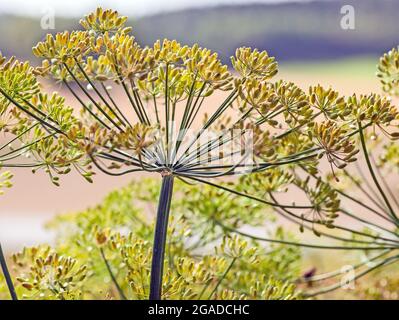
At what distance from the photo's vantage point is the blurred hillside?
33.0 feet

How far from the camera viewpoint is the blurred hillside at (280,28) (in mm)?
10055

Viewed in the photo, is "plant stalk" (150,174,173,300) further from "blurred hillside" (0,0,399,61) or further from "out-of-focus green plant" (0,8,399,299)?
"blurred hillside" (0,0,399,61)

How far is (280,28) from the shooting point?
34.6ft

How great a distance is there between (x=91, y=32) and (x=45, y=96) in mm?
144

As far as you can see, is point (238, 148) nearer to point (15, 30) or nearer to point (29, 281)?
point (29, 281)

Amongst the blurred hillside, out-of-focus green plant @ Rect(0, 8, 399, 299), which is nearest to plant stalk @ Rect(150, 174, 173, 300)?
out-of-focus green plant @ Rect(0, 8, 399, 299)

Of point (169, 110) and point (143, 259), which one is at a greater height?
point (169, 110)

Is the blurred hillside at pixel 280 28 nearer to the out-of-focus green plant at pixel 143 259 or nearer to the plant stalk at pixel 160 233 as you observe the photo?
the out-of-focus green plant at pixel 143 259

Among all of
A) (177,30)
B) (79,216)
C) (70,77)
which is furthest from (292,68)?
(70,77)

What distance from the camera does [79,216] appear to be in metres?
1.99

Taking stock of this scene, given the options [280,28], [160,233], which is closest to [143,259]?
[160,233]

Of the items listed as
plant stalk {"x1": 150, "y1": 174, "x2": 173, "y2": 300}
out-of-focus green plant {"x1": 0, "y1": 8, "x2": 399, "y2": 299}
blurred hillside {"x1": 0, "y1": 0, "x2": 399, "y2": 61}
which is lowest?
plant stalk {"x1": 150, "y1": 174, "x2": 173, "y2": 300}

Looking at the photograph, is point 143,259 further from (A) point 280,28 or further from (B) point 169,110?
(A) point 280,28

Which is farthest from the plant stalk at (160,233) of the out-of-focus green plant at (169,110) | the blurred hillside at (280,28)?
the blurred hillside at (280,28)
